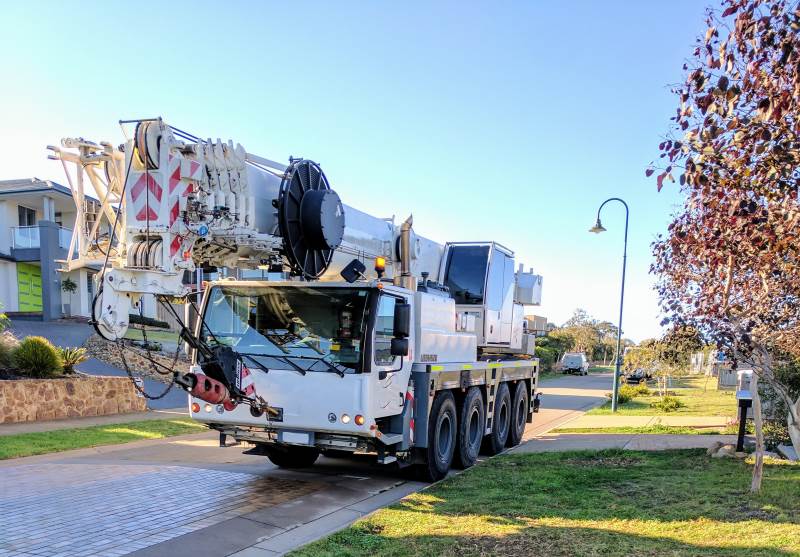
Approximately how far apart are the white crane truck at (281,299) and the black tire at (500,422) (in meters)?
1.49

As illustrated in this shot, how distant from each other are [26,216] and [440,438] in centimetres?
2687

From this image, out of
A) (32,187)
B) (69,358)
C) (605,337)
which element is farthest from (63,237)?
(605,337)

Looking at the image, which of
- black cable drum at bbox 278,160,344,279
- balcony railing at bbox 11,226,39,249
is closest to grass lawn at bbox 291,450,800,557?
black cable drum at bbox 278,160,344,279

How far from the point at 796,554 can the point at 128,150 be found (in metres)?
6.86

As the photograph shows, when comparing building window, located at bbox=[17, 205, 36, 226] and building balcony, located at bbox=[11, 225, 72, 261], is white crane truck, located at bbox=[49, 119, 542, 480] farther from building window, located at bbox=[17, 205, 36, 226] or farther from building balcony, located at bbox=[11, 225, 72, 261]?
building window, located at bbox=[17, 205, 36, 226]

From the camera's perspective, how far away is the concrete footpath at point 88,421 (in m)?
11.7

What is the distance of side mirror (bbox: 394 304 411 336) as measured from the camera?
7418 millimetres

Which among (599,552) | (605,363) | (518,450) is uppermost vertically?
(599,552)

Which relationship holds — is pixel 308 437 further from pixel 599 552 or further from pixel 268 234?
pixel 599 552

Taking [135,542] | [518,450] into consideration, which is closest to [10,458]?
[135,542]

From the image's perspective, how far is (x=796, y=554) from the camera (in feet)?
16.7

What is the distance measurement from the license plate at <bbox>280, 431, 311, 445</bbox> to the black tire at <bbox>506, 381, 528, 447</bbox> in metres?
5.88

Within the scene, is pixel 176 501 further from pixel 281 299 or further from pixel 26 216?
pixel 26 216

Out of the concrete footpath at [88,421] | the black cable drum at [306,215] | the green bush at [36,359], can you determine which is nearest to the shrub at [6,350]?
the green bush at [36,359]
